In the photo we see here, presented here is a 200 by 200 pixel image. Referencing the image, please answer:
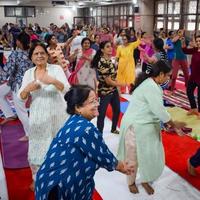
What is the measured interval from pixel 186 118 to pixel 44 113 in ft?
10.0

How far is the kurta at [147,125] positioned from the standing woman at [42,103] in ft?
1.90

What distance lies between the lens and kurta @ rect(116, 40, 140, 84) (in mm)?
5984

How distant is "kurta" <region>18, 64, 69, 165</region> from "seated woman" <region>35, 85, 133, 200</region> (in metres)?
0.93

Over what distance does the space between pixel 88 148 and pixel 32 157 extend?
1.25 metres

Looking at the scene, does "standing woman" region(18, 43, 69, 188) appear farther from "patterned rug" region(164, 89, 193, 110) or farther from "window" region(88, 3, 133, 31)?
"window" region(88, 3, 133, 31)

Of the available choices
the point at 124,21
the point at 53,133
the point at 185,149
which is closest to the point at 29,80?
the point at 53,133

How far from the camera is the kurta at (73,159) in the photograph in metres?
1.60

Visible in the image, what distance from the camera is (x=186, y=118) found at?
16.6 feet

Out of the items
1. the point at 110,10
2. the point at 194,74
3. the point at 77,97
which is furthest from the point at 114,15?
the point at 77,97

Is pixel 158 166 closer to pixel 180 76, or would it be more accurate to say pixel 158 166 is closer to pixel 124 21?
pixel 180 76

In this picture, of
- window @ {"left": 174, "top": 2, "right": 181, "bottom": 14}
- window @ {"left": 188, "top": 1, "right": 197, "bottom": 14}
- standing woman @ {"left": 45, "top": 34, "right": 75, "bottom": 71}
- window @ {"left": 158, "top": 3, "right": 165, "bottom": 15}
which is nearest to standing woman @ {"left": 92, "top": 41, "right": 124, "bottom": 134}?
standing woman @ {"left": 45, "top": 34, "right": 75, "bottom": 71}

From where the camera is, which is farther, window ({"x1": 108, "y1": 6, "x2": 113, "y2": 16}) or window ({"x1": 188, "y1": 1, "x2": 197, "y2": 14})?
window ({"x1": 108, "y1": 6, "x2": 113, "y2": 16})

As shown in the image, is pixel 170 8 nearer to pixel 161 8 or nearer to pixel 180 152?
pixel 161 8

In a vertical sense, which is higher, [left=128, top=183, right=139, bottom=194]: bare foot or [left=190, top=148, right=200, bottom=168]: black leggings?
[left=190, top=148, right=200, bottom=168]: black leggings
